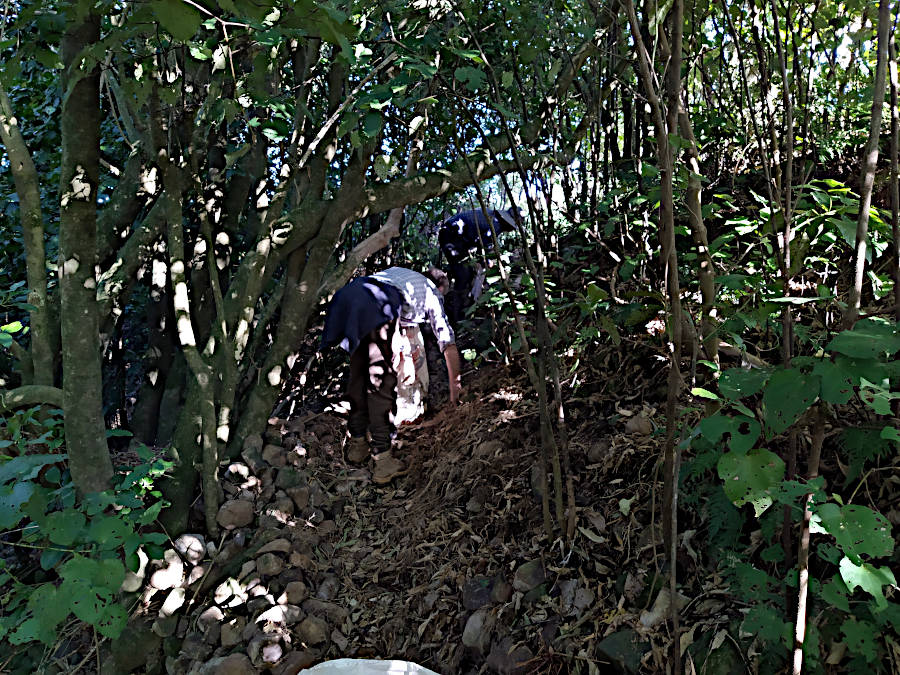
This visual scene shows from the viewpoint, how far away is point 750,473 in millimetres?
1284

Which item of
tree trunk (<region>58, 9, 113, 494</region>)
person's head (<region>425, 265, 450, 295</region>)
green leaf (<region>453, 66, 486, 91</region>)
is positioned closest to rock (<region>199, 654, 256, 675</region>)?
tree trunk (<region>58, 9, 113, 494</region>)

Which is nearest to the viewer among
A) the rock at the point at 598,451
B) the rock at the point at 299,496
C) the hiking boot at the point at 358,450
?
the rock at the point at 598,451

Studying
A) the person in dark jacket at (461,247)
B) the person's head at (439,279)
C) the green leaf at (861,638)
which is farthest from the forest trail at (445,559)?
the person in dark jacket at (461,247)

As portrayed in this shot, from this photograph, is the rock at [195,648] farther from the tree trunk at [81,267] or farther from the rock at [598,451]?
the rock at [598,451]

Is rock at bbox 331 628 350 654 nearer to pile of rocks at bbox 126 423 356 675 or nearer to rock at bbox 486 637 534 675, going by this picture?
pile of rocks at bbox 126 423 356 675

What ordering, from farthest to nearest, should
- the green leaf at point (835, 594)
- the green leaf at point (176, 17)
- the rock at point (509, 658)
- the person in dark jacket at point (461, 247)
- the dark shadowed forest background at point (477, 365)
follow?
the person in dark jacket at point (461, 247)
the rock at point (509, 658)
the dark shadowed forest background at point (477, 365)
the green leaf at point (835, 594)
the green leaf at point (176, 17)

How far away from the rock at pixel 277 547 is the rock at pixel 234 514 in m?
0.24

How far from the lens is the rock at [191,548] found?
3.19 meters

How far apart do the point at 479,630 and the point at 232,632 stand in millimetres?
1207

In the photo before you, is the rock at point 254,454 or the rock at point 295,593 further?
the rock at point 254,454

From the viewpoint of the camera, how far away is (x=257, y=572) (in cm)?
312

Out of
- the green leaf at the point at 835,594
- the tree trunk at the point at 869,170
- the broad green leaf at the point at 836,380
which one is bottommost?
the green leaf at the point at 835,594

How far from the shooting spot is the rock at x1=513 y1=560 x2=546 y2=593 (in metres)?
2.44

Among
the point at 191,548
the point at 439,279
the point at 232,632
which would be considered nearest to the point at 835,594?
the point at 232,632
